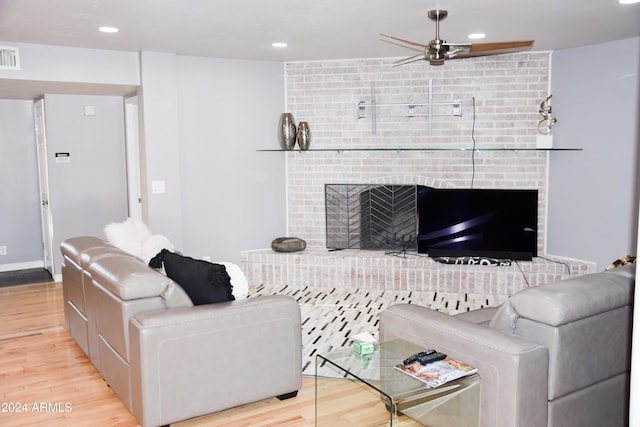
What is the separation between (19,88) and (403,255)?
4223 mm

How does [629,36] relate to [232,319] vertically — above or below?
above

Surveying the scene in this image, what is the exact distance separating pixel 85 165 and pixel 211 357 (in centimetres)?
421

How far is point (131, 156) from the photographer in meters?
6.51

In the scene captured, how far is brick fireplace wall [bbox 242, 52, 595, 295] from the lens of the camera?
571 centimetres

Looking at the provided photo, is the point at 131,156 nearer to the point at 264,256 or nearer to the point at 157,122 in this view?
the point at 157,122

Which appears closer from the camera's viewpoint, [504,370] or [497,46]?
[504,370]

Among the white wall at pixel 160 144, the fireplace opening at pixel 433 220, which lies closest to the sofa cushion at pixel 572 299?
the fireplace opening at pixel 433 220

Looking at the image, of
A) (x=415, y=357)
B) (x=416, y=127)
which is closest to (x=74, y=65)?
(x=416, y=127)

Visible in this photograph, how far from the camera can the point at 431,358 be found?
2.50 meters

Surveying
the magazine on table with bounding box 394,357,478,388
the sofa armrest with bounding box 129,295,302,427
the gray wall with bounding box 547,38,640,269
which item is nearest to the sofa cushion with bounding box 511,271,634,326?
the magazine on table with bounding box 394,357,478,388

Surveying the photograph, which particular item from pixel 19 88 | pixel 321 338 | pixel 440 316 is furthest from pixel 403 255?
pixel 19 88

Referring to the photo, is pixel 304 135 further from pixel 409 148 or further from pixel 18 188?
pixel 18 188

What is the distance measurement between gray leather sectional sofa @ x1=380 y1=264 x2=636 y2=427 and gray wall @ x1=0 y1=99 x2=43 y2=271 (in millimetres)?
5836

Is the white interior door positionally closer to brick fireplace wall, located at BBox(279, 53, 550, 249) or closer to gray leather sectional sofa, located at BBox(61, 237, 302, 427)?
brick fireplace wall, located at BBox(279, 53, 550, 249)
